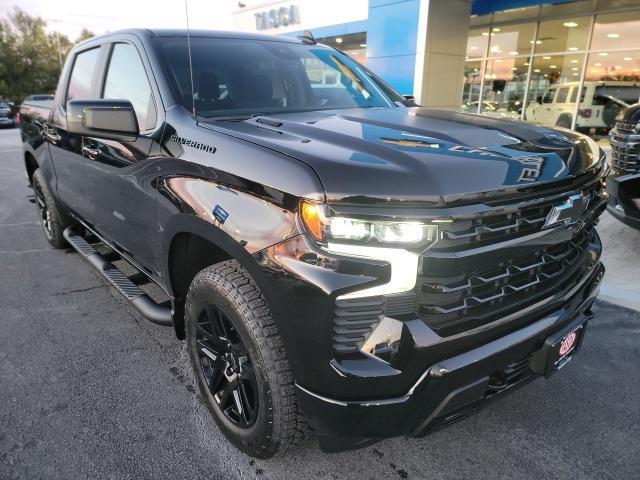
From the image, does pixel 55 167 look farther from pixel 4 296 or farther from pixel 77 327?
pixel 77 327

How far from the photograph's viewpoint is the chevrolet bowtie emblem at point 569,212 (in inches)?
73.3

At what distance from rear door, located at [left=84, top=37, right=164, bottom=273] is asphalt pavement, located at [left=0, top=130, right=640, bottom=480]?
0.66 m

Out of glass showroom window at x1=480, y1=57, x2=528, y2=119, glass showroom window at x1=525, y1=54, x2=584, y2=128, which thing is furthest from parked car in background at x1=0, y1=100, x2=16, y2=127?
glass showroom window at x1=525, y1=54, x2=584, y2=128

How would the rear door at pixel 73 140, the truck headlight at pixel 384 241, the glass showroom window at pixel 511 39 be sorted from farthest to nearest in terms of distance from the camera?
the glass showroom window at pixel 511 39
the rear door at pixel 73 140
the truck headlight at pixel 384 241

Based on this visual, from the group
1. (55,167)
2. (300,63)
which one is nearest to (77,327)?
(55,167)

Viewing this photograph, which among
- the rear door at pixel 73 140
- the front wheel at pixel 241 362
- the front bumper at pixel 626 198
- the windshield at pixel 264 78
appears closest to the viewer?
the front wheel at pixel 241 362

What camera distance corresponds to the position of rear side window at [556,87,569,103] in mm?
12445

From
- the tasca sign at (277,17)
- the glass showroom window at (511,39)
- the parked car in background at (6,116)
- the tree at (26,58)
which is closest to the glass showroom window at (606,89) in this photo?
the glass showroom window at (511,39)

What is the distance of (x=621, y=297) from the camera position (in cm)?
391

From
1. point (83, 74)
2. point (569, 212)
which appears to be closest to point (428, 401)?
point (569, 212)

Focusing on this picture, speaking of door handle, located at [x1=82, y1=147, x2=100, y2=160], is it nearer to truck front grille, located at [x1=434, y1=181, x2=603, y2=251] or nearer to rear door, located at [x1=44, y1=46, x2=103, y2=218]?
rear door, located at [x1=44, y1=46, x2=103, y2=218]

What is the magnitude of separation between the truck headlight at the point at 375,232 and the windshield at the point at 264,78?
4.03 feet

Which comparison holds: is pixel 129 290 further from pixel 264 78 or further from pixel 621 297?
pixel 621 297

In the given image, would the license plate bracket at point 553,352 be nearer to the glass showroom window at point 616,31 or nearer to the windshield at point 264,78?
the windshield at point 264,78
